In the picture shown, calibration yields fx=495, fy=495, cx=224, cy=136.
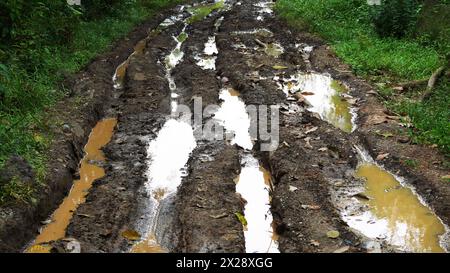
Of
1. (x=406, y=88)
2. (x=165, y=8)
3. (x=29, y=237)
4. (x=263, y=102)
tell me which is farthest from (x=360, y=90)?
(x=165, y=8)

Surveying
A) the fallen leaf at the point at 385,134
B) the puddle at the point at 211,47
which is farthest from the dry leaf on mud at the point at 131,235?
the puddle at the point at 211,47

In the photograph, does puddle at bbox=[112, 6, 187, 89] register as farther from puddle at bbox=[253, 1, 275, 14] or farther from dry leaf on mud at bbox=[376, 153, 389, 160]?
dry leaf on mud at bbox=[376, 153, 389, 160]

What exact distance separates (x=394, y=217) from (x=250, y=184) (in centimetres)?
243

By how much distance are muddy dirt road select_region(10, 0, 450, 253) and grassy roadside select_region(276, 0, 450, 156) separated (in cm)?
40

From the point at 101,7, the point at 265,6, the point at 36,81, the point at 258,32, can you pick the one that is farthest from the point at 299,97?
the point at 265,6

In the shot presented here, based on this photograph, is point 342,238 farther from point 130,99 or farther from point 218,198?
point 130,99

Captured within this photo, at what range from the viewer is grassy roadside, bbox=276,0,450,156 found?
973 centimetres

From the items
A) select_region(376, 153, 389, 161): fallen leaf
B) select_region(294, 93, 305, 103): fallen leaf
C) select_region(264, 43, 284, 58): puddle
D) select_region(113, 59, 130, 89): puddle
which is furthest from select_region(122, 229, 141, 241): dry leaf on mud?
select_region(264, 43, 284, 58): puddle

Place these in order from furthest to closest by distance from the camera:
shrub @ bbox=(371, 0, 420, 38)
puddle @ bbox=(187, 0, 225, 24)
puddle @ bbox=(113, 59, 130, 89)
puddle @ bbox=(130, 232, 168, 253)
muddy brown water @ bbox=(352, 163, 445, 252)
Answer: puddle @ bbox=(187, 0, 225, 24)
shrub @ bbox=(371, 0, 420, 38)
puddle @ bbox=(113, 59, 130, 89)
muddy brown water @ bbox=(352, 163, 445, 252)
puddle @ bbox=(130, 232, 168, 253)

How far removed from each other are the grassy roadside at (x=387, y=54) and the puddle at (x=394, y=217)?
137 centimetres

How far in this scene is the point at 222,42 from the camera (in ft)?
53.2

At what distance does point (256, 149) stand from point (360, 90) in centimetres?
377

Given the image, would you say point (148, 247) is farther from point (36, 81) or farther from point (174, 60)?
point (174, 60)
